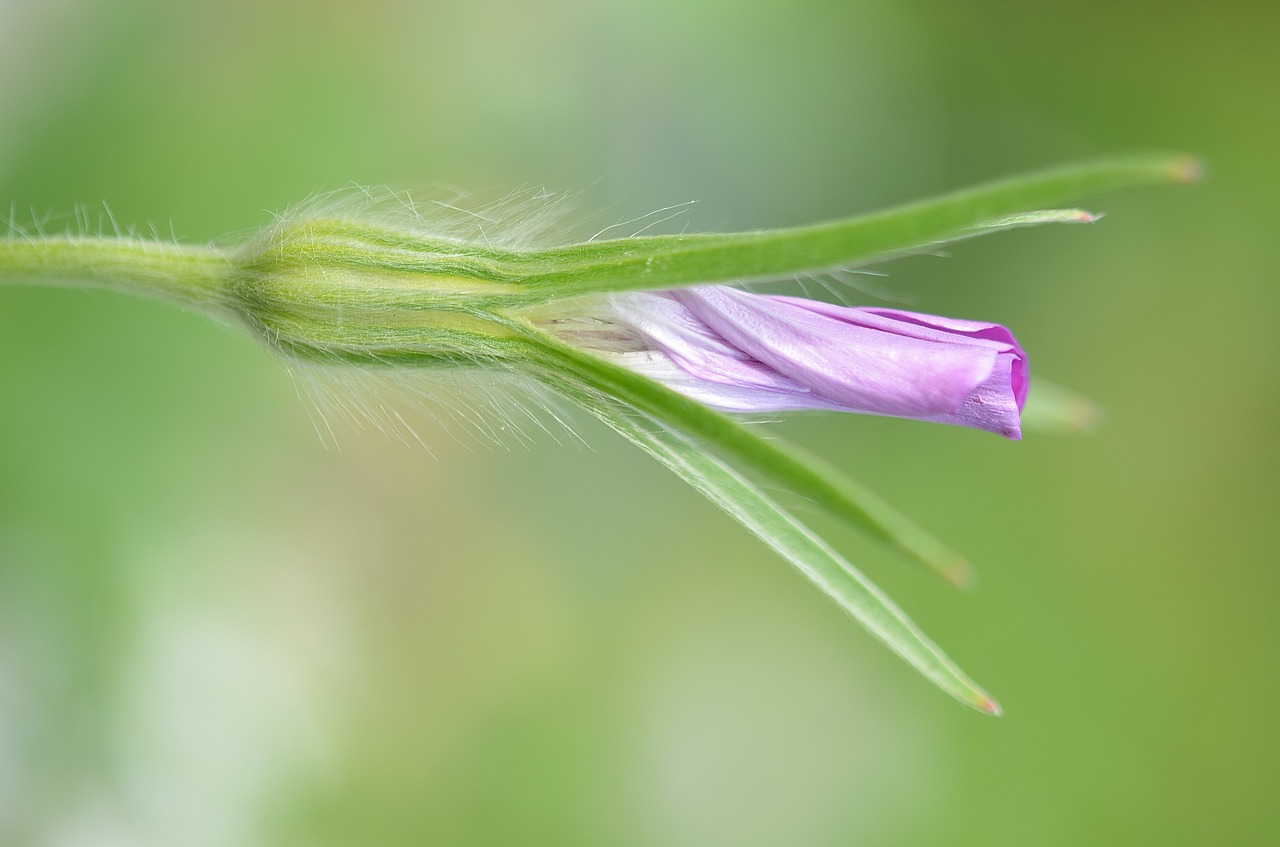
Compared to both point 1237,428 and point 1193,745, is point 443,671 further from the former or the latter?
point 1237,428

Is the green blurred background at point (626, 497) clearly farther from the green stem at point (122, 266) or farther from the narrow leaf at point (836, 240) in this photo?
the narrow leaf at point (836, 240)

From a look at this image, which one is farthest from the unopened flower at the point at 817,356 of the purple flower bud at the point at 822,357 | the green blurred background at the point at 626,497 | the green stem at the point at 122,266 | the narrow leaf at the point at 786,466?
the green blurred background at the point at 626,497

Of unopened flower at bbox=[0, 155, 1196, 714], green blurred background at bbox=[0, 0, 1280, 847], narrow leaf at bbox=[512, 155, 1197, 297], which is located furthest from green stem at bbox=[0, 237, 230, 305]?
green blurred background at bbox=[0, 0, 1280, 847]

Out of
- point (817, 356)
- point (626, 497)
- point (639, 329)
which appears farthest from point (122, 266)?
point (626, 497)

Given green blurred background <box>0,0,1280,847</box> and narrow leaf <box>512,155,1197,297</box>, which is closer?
narrow leaf <box>512,155,1197,297</box>

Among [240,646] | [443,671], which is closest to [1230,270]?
[443,671]

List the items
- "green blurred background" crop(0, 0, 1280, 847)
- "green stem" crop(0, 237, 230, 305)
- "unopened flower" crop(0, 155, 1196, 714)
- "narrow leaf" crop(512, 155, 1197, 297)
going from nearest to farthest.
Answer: "narrow leaf" crop(512, 155, 1197, 297)
"unopened flower" crop(0, 155, 1196, 714)
"green stem" crop(0, 237, 230, 305)
"green blurred background" crop(0, 0, 1280, 847)

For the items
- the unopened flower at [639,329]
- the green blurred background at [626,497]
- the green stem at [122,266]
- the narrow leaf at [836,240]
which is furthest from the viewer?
the green blurred background at [626,497]

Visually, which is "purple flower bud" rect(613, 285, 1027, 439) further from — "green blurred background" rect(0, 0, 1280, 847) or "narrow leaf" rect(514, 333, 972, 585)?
"green blurred background" rect(0, 0, 1280, 847)

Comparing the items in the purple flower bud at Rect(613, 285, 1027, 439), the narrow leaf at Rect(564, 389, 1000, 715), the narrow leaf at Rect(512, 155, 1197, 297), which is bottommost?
the narrow leaf at Rect(564, 389, 1000, 715)
